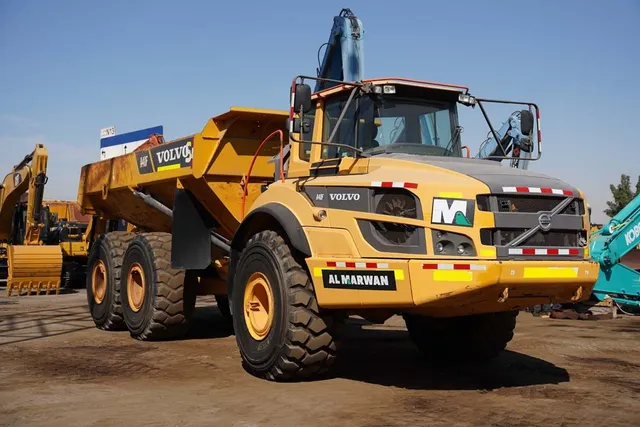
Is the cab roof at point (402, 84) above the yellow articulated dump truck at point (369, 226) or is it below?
above

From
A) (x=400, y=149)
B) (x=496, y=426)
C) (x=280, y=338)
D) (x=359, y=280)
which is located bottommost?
(x=496, y=426)

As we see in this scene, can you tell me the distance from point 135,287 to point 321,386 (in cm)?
480

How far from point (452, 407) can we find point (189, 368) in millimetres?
3014

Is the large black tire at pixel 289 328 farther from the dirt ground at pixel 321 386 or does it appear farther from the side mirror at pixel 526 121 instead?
the side mirror at pixel 526 121

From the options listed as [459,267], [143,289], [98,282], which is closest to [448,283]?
[459,267]

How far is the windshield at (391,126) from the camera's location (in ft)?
23.7

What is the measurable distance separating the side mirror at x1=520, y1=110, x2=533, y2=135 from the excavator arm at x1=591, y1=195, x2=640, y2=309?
6126 mm

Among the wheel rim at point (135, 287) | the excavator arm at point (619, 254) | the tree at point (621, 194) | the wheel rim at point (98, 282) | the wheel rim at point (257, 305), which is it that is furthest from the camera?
the tree at point (621, 194)

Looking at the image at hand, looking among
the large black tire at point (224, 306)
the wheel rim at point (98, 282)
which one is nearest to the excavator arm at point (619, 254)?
the large black tire at point (224, 306)

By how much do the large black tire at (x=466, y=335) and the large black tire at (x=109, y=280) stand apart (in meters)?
4.66

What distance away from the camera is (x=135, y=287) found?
10875 millimetres

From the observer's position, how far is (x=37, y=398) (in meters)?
6.41

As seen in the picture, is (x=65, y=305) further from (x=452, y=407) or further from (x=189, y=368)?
(x=452, y=407)

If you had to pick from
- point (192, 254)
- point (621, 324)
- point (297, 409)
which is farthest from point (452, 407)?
point (621, 324)
